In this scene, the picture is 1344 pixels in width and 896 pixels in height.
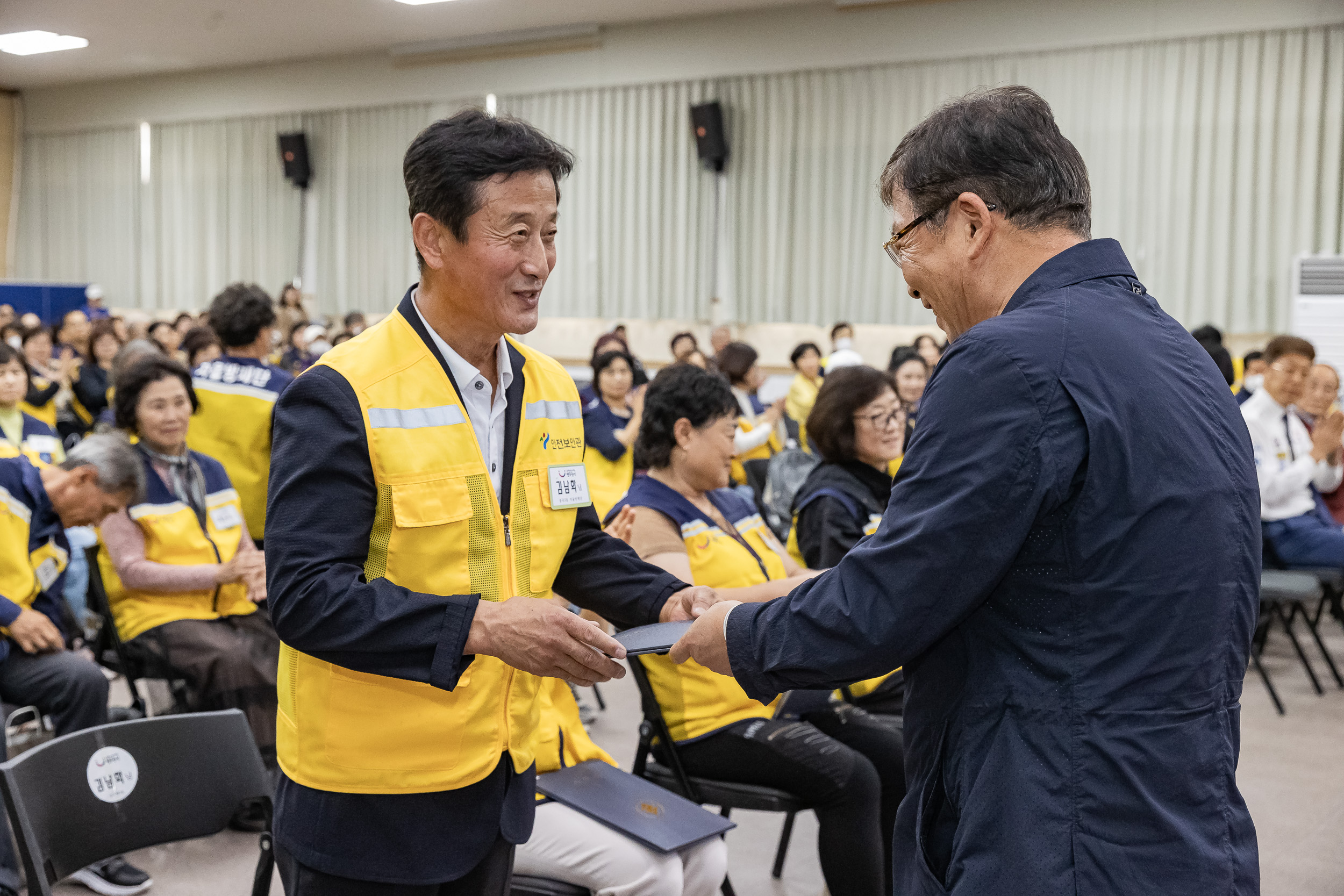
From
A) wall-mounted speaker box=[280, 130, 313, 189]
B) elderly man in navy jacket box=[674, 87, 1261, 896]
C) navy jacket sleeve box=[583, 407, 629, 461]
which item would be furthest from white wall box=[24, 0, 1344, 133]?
elderly man in navy jacket box=[674, 87, 1261, 896]

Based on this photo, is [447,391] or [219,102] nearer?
[447,391]

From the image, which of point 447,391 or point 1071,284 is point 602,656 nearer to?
point 447,391

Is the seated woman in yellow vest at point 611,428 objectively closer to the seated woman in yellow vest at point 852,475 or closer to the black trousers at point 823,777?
the seated woman in yellow vest at point 852,475

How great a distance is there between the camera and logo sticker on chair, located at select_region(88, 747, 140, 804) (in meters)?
1.91

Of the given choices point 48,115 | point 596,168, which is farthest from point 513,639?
point 48,115

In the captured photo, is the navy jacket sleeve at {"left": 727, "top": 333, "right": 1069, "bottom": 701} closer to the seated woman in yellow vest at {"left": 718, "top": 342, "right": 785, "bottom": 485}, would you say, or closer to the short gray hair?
the short gray hair

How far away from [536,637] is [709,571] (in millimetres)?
1398

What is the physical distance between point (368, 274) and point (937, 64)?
6.60 meters

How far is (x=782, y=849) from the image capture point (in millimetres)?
3041

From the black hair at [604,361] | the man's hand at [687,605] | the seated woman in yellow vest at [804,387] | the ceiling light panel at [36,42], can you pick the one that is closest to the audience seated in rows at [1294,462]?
the seated woman in yellow vest at [804,387]

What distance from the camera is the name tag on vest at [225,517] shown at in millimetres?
3570

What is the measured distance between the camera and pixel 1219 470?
3.67 feet

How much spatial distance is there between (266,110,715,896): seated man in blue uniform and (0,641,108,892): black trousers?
185cm

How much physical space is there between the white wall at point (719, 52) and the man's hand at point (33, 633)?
8844 mm
